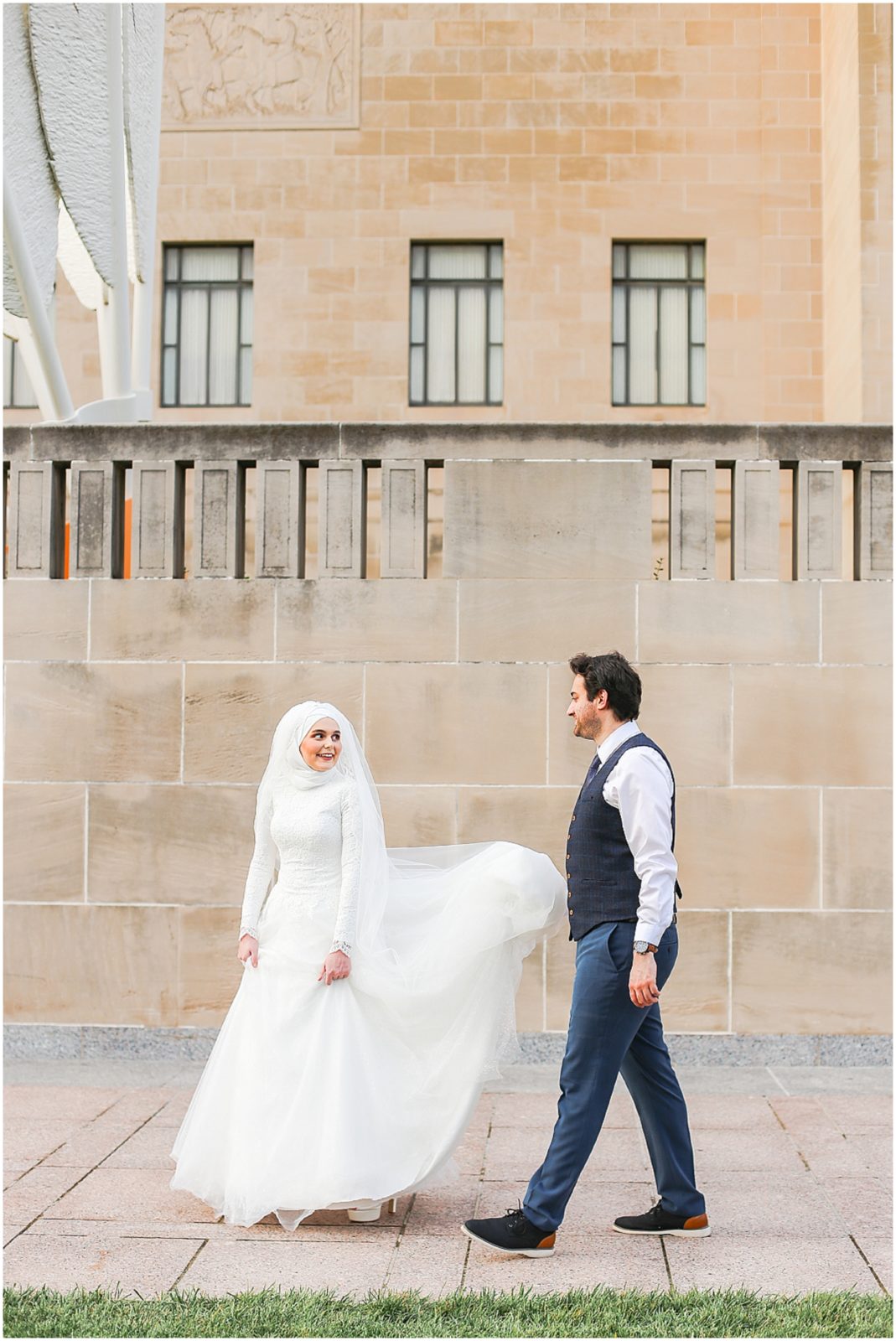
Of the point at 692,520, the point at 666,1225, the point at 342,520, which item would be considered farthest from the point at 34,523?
the point at 666,1225

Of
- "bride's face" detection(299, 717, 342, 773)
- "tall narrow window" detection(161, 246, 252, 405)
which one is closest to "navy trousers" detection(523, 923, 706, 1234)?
"bride's face" detection(299, 717, 342, 773)

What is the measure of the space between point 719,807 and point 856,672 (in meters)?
1.19

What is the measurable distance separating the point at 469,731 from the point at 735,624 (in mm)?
1786

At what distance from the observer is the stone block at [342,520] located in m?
8.40

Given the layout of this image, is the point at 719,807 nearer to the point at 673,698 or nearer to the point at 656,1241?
the point at 673,698

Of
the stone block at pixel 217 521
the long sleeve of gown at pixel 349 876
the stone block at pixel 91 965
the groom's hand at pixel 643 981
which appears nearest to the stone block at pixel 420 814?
the stone block at pixel 91 965

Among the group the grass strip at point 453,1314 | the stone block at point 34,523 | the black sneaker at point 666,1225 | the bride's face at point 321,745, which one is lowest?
the black sneaker at point 666,1225

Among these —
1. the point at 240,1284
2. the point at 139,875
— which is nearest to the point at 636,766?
the point at 240,1284

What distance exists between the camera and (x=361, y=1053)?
209 inches

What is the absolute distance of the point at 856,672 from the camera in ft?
26.9

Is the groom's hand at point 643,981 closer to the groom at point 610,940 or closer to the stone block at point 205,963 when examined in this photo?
the groom at point 610,940

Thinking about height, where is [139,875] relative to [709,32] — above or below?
below

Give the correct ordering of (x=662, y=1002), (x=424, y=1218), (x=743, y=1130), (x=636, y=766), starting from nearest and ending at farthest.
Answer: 1. (x=636, y=766)
2. (x=424, y=1218)
3. (x=743, y=1130)
4. (x=662, y=1002)

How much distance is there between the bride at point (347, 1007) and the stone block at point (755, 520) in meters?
3.41
